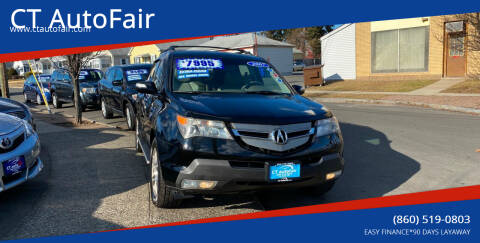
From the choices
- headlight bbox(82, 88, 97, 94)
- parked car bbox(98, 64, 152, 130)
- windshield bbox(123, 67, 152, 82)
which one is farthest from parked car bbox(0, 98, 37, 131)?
headlight bbox(82, 88, 97, 94)

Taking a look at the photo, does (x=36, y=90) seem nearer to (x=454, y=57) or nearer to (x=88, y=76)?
(x=88, y=76)

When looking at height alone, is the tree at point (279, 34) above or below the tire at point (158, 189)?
above

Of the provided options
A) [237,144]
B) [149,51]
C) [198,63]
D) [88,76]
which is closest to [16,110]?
[198,63]

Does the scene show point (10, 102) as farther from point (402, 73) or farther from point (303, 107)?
point (402, 73)

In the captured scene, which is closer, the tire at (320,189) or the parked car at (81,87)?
the tire at (320,189)

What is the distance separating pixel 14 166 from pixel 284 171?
2.90 m

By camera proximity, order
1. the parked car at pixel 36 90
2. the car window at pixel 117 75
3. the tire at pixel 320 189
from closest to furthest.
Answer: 1. the tire at pixel 320 189
2. the car window at pixel 117 75
3. the parked car at pixel 36 90

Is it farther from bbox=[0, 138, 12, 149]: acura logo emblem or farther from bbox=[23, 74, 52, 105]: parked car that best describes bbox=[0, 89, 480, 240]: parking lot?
bbox=[23, 74, 52, 105]: parked car

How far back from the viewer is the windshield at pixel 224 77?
15.7 ft

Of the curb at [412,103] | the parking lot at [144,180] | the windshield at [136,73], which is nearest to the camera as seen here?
the parking lot at [144,180]

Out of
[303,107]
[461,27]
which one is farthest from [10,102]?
[461,27]

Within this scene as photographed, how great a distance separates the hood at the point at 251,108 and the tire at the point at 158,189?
0.71m

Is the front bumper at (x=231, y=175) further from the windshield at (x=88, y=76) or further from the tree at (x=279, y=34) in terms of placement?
the tree at (x=279, y=34)

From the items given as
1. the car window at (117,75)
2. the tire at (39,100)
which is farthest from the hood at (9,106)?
the tire at (39,100)
